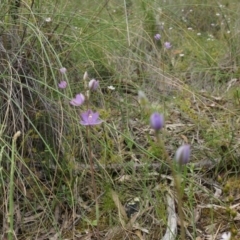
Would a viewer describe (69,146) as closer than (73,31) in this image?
Yes

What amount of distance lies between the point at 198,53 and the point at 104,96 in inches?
52.3

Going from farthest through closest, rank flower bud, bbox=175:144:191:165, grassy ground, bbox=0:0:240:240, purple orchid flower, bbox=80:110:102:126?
1. grassy ground, bbox=0:0:240:240
2. purple orchid flower, bbox=80:110:102:126
3. flower bud, bbox=175:144:191:165

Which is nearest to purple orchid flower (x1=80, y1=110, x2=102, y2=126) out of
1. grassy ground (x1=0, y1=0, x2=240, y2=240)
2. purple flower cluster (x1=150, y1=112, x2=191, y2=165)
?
grassy ground (x1=0, y1=0, x2=240, y2=240)

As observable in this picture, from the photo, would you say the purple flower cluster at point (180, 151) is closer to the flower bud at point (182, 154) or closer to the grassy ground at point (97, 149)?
the flower bud at point (182, 154)

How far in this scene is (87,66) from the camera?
2359 mm

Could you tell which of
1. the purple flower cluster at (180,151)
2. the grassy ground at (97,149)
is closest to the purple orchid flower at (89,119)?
the grassy ground at (97,149)

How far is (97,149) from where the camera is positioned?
194 cm

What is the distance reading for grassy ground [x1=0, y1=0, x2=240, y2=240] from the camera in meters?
1.61

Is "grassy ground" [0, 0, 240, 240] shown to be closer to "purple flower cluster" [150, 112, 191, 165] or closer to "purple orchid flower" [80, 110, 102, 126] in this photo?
"purple orchid flower" [80, 110, 102, 126]

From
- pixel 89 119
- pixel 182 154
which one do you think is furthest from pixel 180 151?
pixel 89 119

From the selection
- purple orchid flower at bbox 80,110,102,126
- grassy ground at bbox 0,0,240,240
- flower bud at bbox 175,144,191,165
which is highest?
flower bud at bbox 175,144,191,165

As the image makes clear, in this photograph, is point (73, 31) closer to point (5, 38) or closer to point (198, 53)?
point (5, 38)

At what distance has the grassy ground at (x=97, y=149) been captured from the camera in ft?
5.28

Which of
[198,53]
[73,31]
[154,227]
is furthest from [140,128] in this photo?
[198,53]
